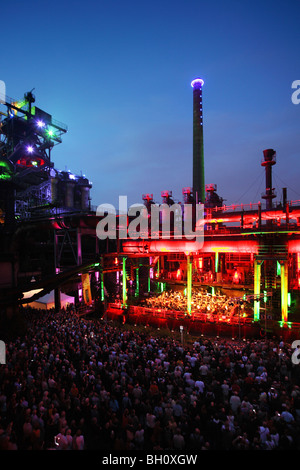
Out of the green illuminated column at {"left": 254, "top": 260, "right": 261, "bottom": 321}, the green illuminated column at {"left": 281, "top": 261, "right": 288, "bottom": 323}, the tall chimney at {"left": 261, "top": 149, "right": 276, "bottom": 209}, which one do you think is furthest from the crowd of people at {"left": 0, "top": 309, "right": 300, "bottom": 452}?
the tall chimney at {"left": 261, "top": 149, "right": 276, "bottom": 209}

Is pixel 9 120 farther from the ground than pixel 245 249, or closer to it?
Answer: farther from the ground

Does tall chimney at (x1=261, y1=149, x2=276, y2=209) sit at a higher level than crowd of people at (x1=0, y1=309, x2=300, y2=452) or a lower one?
higher

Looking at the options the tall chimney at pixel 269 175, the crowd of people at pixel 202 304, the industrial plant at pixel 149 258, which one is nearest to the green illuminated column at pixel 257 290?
the industrial plant at pixel 149 258

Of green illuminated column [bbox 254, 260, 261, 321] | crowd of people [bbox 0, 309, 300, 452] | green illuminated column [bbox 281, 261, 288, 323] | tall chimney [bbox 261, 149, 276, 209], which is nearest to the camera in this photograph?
crowd of people [bbox 0, 309, 300, 452]

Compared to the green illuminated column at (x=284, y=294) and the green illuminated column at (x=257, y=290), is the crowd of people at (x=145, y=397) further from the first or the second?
the green illuminated column at (x=284, y=294)

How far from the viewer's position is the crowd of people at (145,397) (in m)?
7.16

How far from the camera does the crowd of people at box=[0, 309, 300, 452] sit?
7164mm

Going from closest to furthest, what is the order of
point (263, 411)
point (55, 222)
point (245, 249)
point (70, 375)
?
point (263, 411)
point (70, 375)
point (245, 249)
point (55, 222)

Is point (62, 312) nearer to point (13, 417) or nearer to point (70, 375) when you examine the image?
point (70, 375)

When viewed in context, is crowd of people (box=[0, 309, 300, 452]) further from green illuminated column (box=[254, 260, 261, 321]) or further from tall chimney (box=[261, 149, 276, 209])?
tall chimney (box=[261, 149, 276, 209])

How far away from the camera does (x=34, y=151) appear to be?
1811 inches

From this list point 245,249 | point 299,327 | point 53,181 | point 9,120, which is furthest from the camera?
point 53,181
